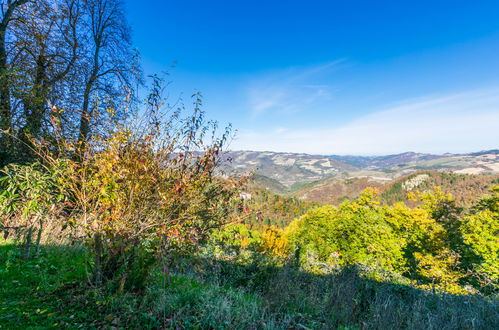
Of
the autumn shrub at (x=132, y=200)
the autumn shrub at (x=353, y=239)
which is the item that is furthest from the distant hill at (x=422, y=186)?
the autumn shrub at (x=132, y=200)

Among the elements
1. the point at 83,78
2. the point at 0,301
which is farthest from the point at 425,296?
the point at 83,78

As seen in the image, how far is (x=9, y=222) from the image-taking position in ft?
18.2

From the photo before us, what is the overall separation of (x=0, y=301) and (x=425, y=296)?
7158 millimetres

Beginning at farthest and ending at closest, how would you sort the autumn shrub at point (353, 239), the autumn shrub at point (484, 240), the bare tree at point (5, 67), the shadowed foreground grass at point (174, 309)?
the autumn shrub at point (353, 239), the autumn shrub at point (484, 240), the bare tree at point (5, 67), the shadowed foreground grass at point (174, 309)

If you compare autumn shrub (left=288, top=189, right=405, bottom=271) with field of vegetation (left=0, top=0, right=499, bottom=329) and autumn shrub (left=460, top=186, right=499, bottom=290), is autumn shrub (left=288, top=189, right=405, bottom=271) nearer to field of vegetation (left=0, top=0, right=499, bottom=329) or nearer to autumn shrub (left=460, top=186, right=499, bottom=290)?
autumn shrub (left=460, top=186, right=499, bottom=290)

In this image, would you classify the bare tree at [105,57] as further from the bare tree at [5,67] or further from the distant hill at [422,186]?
the distant hill at [422,186]

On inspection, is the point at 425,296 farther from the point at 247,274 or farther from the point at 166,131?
the point at 166,131

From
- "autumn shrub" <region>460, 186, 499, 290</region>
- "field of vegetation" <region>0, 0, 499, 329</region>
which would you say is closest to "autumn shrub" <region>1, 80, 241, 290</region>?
"field of vegetation" <region>0, 0, 499, 329</region>

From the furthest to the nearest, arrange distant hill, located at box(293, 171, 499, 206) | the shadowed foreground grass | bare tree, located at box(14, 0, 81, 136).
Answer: distant hill, located at box(293, 171, 499, 206)
bare tree, located at box(14, 0, 81, 136)
the shadowed foreground grass

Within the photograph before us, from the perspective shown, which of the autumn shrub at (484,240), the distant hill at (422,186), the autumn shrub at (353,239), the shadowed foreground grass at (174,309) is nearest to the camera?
the shadowed foreground grass at (174,309)

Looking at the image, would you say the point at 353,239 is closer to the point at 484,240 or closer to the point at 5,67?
the point at 484,240

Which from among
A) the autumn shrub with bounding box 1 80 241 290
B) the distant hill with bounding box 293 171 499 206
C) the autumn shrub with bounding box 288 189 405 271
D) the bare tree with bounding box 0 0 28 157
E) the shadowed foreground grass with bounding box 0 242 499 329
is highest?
the bare tree with bounding box 0 0 28 157

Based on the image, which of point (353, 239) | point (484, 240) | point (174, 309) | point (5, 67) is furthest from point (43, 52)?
point (484, 240)

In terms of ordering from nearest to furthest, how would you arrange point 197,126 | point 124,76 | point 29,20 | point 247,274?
point 197,126 → point 247,274 → point 29,20 → point 124,76
